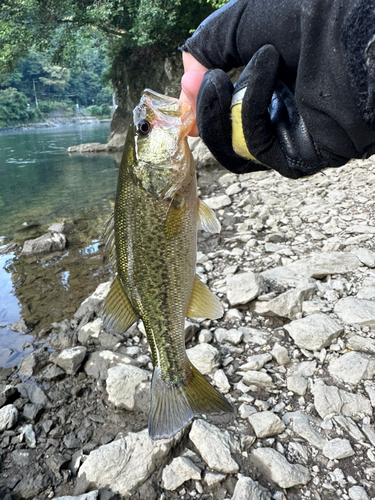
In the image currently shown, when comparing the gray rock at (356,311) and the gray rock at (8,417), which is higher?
the gray rock at (356,311)

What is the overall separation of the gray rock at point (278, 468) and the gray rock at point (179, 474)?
16.8 inches

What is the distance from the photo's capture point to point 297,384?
317cm

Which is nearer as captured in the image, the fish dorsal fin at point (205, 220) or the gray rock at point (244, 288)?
the fish dorsal fin at point (205, 220)

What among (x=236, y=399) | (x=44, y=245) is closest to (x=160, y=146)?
(x=236, y=399)

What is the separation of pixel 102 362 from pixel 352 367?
8.06 ft

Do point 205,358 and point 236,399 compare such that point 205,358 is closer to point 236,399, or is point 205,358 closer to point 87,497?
point 236,399

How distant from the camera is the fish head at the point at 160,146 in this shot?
1.95 metres

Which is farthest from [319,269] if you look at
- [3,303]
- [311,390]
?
[3,303]

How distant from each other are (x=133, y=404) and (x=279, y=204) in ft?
18.1

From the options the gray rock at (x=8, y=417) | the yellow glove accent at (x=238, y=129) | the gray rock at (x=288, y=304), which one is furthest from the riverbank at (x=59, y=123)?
the yellow glove accent at (x=238, y=129)

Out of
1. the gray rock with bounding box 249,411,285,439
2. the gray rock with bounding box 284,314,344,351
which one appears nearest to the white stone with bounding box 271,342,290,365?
the gray rock with bounding box 284,314,344,351

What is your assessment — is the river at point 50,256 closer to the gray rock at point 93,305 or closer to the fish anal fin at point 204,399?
the gray rock at point 93,305

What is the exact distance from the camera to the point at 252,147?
1.60 m

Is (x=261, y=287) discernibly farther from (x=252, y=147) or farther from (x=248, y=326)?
(x=252, y=147)
